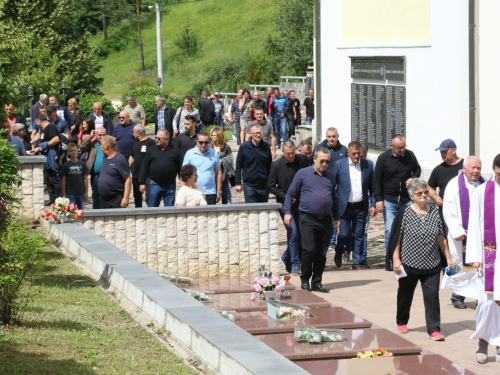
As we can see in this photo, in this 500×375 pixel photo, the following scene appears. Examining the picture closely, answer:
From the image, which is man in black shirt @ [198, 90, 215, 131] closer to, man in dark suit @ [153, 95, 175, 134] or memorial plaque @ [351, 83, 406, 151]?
man in dark suit @ [153, 95, 175, 134]

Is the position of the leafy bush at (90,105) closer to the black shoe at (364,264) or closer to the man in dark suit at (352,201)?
the man in dark suit at (352,201)

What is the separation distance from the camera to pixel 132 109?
→ 2509 cm

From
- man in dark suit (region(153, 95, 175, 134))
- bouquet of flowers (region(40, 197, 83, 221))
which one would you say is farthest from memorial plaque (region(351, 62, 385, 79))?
bouquet of flowers (region(40, 197, 83, 221))

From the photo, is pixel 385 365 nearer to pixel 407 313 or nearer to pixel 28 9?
pixel 407 313

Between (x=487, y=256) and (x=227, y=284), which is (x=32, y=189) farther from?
(x=487, y=256)

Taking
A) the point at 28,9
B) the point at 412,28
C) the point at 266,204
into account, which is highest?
the point at 28,9

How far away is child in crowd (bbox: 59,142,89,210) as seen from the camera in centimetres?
1608

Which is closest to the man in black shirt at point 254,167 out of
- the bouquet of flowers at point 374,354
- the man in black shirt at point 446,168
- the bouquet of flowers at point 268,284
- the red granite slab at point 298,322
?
the man in black shirt at point 446,168

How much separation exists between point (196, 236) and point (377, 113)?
9.70 metres

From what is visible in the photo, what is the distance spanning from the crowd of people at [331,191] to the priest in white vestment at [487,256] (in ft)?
0.04

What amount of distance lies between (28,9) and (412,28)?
3252cm

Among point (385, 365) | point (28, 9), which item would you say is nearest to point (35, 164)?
point (385, 365)

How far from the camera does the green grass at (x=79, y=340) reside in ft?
24.2

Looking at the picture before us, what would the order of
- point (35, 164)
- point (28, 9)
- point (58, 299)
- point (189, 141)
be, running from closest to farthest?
1. point (58, 299)
2. point (35, 164)
3. point (189, 141)
4. point (28, 9)
